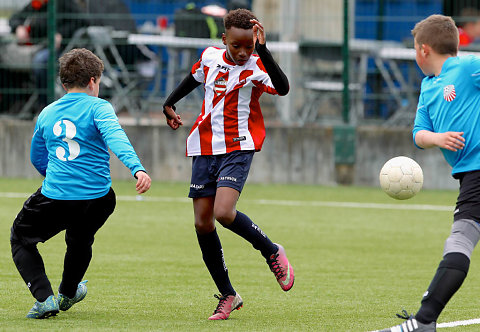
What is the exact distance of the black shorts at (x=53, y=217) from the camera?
5641mm

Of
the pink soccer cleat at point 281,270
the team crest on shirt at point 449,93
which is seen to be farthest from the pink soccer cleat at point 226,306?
the team crest on shirt at point 449,93

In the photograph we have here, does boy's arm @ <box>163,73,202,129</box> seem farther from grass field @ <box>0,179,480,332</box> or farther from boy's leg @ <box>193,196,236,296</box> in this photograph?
grass field @ <box>0,179,480,332</box>

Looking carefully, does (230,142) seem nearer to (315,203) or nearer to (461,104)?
(461,104)

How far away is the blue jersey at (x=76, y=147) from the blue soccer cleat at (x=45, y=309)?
22.9 inches

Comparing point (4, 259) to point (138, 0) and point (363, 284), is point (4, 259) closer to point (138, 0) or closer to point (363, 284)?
point (363, 284)

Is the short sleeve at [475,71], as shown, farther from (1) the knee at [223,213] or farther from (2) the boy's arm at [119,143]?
(2) the boy's arm at [119,143]

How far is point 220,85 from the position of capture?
6.21 m

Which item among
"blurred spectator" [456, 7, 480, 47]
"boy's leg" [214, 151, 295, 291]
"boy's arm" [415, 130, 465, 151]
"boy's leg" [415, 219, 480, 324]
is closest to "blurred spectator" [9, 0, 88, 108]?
"blurred spectator" [456, 7, 480, 47]

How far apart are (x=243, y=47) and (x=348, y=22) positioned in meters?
7.88

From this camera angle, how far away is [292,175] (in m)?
13.8

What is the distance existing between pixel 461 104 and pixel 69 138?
2185 mm

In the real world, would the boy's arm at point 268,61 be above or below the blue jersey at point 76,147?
above

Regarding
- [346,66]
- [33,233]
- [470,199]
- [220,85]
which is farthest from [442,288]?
[346,66]

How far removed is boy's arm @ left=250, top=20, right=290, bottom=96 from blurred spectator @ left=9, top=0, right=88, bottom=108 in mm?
8825
